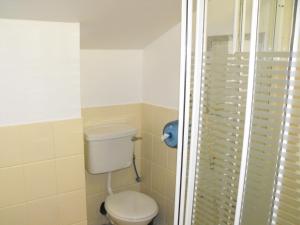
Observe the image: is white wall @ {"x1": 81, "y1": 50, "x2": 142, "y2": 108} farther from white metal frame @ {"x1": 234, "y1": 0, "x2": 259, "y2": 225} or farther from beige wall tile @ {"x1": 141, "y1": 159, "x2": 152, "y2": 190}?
white metal frame @ {"x1": 234, "y1": 0, "x2": 259, "y2": 225}

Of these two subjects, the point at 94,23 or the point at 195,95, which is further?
the point at 94,23

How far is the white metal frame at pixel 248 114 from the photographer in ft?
2.27

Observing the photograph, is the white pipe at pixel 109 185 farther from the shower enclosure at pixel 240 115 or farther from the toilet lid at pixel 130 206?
the shower enclosure at pixel 240 115

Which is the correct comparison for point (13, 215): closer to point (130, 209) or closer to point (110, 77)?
point (130, 209)

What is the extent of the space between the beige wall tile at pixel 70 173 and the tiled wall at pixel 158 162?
720 millimetres

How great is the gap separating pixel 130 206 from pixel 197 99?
4.66 feet

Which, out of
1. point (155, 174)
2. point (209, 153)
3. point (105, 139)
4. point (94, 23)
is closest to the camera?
point (209, 153)

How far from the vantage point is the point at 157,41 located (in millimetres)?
2105

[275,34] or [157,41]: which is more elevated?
[157,41]

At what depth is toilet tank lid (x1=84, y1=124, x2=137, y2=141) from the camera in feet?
6.46

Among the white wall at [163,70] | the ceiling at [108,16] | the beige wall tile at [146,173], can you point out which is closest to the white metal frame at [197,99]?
the ceiling at [108,16]

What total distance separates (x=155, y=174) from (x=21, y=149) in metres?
1.15

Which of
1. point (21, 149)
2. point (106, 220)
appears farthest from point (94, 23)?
point (106, 220)

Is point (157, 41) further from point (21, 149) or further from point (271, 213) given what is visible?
point (271, 213)
